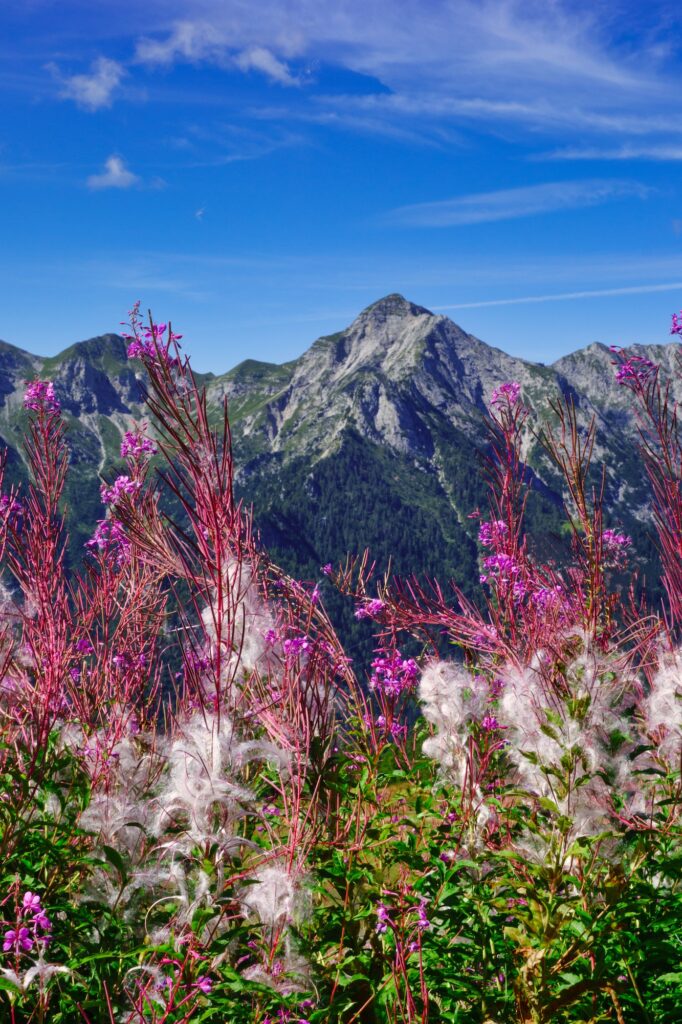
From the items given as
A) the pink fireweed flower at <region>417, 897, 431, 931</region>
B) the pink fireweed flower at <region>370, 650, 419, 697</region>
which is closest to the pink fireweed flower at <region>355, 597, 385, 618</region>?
the pink fireweed flower at <region>370, 650, 419, 697</region>

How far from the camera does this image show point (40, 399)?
4484mm

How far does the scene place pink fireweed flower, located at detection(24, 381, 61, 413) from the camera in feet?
14.3

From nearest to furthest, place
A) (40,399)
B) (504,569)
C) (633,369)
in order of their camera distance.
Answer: (633,369) < (504,569) < (40,399)

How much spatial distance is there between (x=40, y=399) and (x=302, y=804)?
3095 millimetres

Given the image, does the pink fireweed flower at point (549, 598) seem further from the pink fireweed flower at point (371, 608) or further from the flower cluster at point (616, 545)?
the pink fireweed flower at point (371, 608)

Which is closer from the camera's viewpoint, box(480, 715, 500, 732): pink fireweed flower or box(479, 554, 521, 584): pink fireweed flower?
box(479, 554, 521, 584): pink fireweed flower

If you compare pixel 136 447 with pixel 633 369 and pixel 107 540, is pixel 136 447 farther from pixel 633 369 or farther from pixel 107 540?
pixel 633 369

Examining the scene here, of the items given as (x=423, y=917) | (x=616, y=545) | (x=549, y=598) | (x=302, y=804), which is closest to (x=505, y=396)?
(x=616, y=545)

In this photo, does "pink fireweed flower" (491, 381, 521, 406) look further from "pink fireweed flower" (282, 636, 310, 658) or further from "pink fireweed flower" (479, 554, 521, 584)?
"pink fireweed flower" (282, 636, 310, 658)

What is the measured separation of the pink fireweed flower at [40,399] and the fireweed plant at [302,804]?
7.6 inches

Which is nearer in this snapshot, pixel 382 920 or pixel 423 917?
pixel 423 917

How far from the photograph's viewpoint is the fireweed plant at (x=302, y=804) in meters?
2.39

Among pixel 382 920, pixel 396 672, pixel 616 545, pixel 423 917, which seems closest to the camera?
pixel 423 917

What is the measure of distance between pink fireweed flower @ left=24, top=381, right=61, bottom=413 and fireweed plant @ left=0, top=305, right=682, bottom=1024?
19 centimetres
